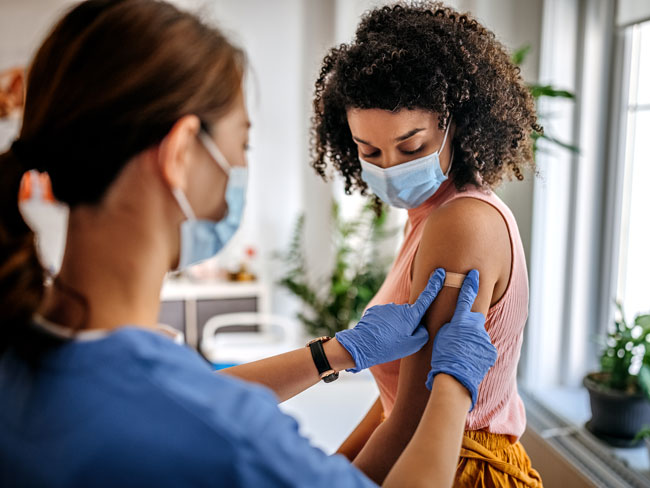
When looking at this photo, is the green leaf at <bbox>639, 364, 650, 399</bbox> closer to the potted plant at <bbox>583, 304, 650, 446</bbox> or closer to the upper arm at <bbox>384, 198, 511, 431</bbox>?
the potted plant at <bbox>583, 304, 650, 446</bbox>

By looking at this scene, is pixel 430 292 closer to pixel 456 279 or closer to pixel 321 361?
pixel 456 279

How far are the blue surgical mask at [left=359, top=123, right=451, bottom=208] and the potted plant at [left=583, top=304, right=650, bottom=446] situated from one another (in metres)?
1.18

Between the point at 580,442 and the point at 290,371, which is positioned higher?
the point at 290,371

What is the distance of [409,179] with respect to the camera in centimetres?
114

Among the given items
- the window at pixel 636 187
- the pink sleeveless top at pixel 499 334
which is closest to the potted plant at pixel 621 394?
the window at pixel 636 187

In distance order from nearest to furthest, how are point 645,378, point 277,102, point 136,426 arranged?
point 136,426
point 645,378
point 277,102

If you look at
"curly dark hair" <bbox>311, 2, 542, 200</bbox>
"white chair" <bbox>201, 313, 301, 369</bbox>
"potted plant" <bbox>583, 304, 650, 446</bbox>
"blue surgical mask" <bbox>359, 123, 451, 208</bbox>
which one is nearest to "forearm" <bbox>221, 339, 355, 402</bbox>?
"blue surgical mask" <bbox>359, 123, 451, 208</bbox>

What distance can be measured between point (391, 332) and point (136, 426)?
584mm

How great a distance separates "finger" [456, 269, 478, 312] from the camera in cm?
101

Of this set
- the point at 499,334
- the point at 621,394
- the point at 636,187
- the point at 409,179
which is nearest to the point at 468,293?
the point at 499,334

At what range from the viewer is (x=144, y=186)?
0.68 meters

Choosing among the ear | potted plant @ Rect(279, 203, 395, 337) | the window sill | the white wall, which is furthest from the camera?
the white wall

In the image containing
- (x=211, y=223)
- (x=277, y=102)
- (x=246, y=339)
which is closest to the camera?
(x=211, y=223)

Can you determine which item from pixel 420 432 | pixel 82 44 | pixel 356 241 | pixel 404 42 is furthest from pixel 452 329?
pixel 356 241
